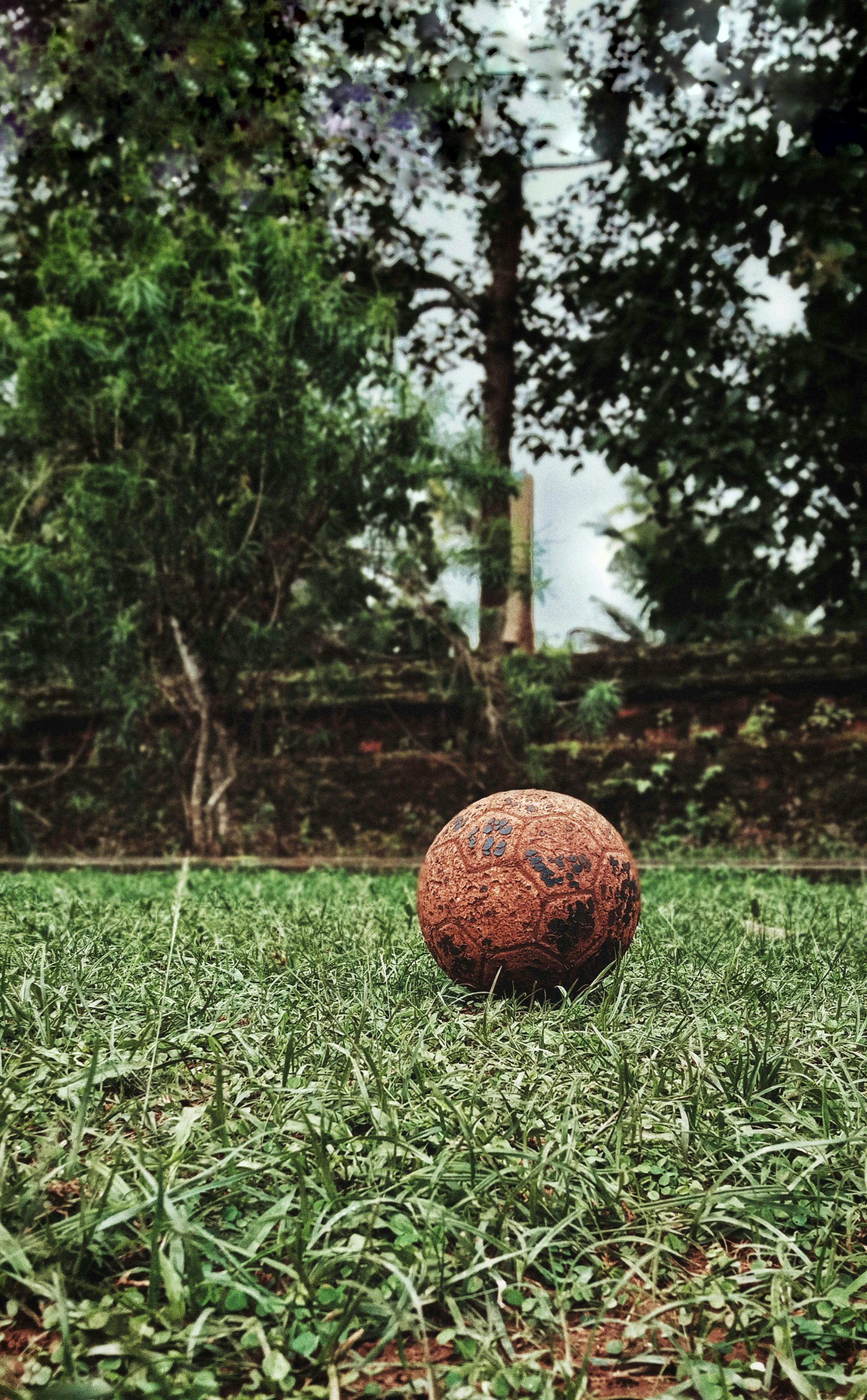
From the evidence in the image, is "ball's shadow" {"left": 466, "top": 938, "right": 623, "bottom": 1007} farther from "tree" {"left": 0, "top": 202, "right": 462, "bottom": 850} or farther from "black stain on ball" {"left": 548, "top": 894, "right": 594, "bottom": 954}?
"tree" {"left": 0, "top": 202, "right": 462, "bottom": 850}

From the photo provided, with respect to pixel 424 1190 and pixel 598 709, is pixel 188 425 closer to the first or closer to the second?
pixel 598 709

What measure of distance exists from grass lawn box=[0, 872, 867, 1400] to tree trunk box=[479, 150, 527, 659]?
786 cm

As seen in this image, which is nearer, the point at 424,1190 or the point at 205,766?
the point at 424,1190

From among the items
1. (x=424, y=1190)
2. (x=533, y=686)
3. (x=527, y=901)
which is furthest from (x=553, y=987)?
(x=533, y=686)

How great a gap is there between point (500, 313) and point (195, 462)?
16.7 ft

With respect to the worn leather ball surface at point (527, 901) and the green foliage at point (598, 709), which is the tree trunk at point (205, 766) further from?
the worn leather ball surface at point (527, 901)

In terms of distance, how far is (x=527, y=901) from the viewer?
298cm

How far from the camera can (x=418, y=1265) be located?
5.53 ft

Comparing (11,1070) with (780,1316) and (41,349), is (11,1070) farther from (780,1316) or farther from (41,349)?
(41,349)

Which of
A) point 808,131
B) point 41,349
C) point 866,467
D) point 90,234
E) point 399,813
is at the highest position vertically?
point 808,131

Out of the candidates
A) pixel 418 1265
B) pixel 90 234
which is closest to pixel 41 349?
pixel 90 234

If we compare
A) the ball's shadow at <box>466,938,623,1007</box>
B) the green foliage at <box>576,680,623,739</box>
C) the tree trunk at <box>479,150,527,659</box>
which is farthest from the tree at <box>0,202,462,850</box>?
the ball's shadow at <box>466,938,623,1007</box>

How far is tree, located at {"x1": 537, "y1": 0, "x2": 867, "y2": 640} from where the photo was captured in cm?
909

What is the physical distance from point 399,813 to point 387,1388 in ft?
28.4
